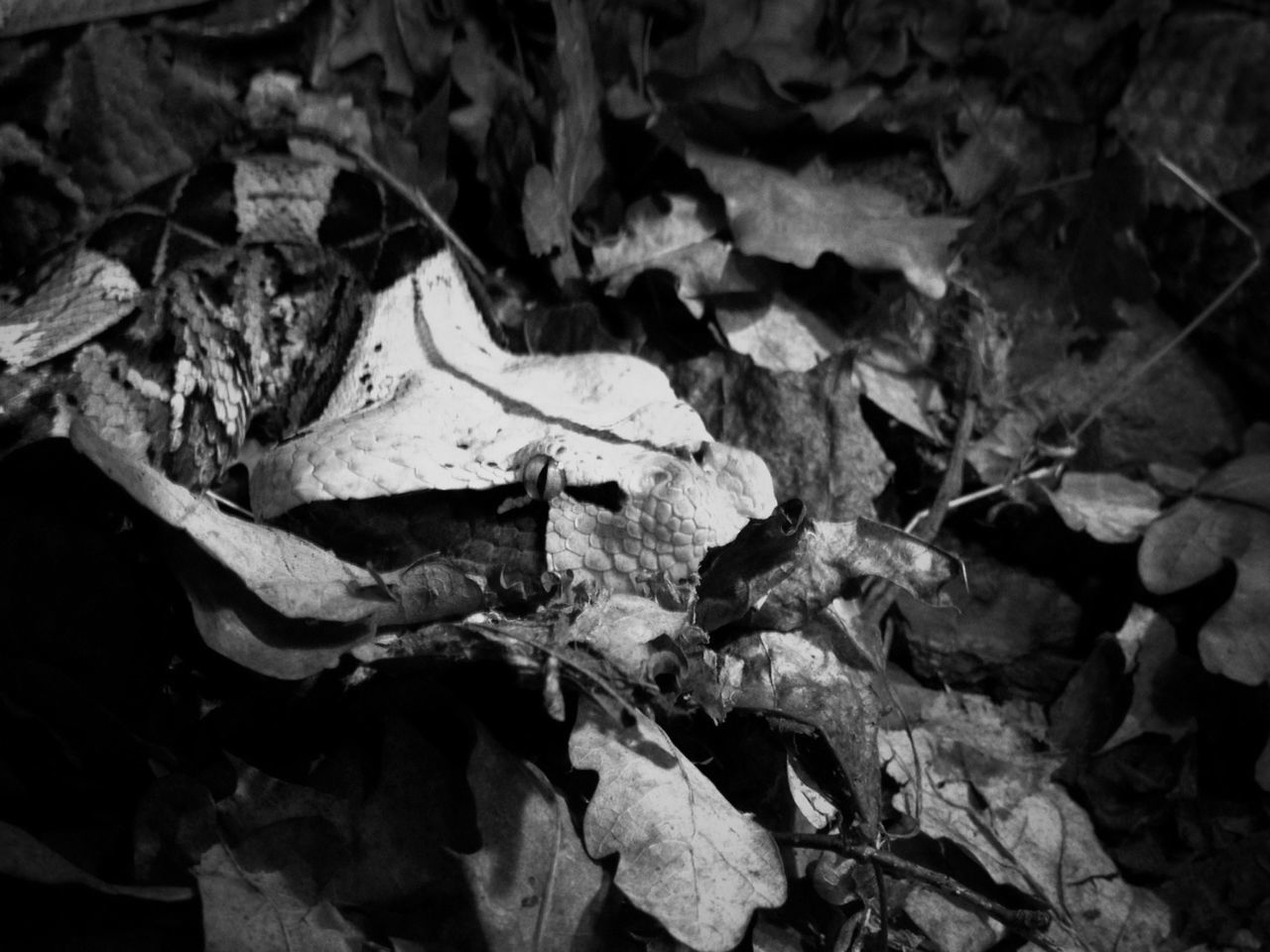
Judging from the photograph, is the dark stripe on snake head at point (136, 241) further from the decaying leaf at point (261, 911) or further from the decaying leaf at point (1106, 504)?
the decaying leaf at point (1106, 504)

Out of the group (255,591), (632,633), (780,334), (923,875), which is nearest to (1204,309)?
(780,334)

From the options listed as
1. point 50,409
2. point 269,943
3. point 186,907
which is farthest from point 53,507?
point 269,943

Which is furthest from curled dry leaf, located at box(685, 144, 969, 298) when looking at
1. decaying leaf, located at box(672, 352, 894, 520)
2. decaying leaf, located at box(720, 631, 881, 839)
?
decaying leaf, located at box(720, 631, 881, 839)

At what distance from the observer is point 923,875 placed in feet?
5.85

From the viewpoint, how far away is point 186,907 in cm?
160

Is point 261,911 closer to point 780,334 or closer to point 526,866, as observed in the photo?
point 526,866

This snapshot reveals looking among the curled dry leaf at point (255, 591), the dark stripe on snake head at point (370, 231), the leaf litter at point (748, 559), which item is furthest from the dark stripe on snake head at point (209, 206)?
the curled dry leaf at point (255, 591)

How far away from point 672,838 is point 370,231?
7.35 feet

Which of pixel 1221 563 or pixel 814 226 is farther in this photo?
pixel 814 226

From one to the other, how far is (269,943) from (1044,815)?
182 cm

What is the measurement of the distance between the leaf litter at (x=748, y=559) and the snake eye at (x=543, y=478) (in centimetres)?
35

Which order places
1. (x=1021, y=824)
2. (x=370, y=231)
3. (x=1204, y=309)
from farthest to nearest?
(x=1204, y=309) → (x=370, y=231) → (x=1021, y=824)

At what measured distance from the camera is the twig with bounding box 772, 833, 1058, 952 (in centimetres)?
177

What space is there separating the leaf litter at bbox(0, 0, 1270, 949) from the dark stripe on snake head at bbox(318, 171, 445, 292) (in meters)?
0.18
